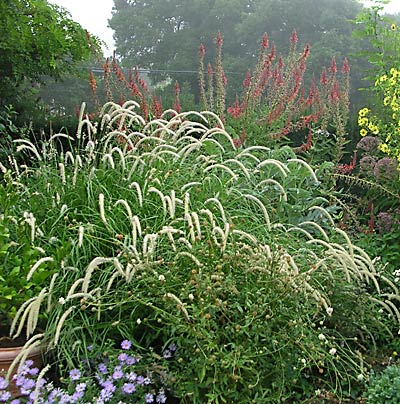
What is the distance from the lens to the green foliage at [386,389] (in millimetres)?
2162

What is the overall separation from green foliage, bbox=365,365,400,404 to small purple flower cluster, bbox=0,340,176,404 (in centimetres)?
85

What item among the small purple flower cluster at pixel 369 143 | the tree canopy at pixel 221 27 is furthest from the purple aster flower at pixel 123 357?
the tree canopy at pixel 221 27

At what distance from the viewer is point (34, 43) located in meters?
5.80

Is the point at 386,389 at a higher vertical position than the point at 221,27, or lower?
lower

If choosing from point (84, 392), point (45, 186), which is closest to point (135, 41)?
point (45, 186)

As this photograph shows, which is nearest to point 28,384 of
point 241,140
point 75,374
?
point 75,374

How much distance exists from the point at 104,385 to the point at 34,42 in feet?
14.9

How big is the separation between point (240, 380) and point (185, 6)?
2298cm

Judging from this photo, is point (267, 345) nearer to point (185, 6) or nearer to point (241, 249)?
point (241, 249)

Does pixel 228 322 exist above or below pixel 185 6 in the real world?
below

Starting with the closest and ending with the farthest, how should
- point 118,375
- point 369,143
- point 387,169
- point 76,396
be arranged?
point 76,396 → point 118,375 → point 387,169 → point 369,143

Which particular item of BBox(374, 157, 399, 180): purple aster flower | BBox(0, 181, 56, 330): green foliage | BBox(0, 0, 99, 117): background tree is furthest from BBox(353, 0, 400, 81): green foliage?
BBox(0, 181, 56, 330): green foliage

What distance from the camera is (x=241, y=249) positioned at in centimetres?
248

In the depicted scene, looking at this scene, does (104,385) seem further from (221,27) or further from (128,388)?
(221,27)
